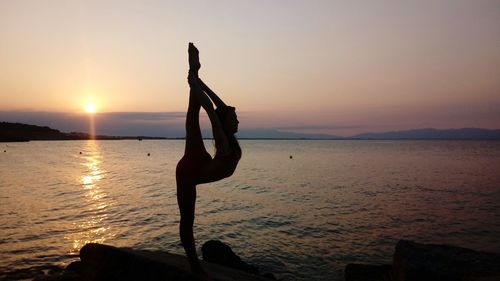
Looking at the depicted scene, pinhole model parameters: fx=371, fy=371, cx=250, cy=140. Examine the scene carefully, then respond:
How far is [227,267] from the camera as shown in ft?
28.7

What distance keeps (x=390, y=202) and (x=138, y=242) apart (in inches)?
892

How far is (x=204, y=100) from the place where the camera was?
5.06 meters

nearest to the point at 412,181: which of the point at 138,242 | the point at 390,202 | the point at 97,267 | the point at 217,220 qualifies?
the point at 390,202

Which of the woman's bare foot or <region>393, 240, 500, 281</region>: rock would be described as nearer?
the woman's bare foot

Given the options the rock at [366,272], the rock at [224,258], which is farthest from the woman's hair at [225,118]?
the rock at [366,272]

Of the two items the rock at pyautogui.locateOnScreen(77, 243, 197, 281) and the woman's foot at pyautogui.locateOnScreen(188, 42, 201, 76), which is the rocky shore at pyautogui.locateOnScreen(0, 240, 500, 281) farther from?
the woman's foot at pyautogui.locateOnScreen(188, 42, 201, 76)

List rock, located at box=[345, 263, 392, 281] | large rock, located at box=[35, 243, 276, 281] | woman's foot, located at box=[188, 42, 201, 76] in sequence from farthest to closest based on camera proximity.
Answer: rock, located at box=[345, 263, 392, 281]
large rock, located at box=[35, 243, 276, 281]
woman's foot, located at box=[188, 42, 201, 76]

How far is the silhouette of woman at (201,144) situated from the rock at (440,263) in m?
7.06

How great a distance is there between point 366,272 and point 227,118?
10872 mm

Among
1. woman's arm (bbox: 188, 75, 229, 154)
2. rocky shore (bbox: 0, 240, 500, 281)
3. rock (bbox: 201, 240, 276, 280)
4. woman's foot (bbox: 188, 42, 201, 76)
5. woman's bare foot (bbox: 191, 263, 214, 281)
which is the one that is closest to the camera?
woman's arm (bbox: 188, 75, 229, 154)

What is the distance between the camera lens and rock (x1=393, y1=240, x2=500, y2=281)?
969 cm

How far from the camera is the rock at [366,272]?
13137mm

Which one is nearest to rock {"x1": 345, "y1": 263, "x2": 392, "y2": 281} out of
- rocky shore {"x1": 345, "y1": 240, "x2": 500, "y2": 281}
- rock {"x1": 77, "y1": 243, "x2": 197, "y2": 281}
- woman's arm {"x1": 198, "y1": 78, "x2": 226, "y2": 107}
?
rocky shore {"x1": 345, "y1": 240, "x2": 500, "y2": 281}

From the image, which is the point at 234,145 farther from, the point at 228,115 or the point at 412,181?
the point at 412,181
